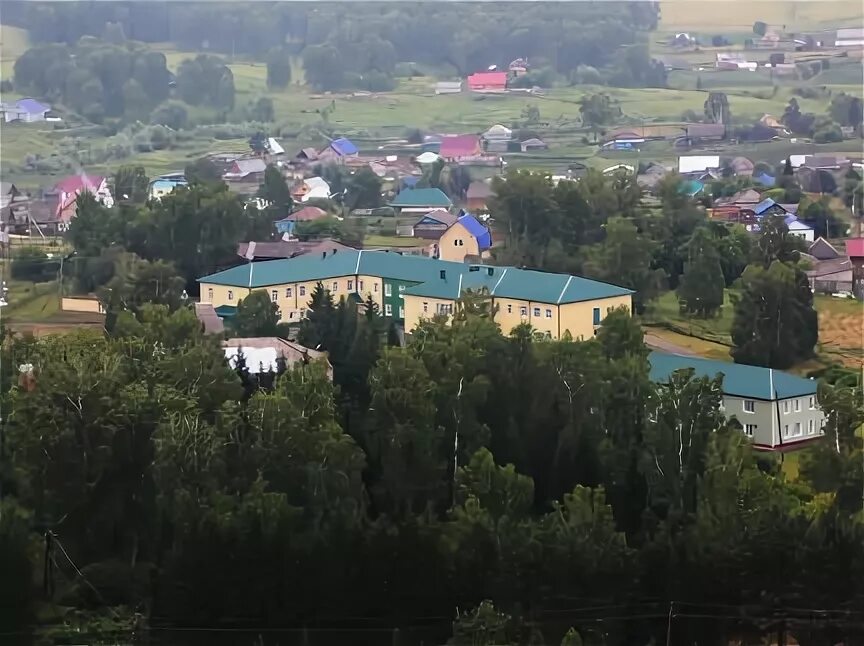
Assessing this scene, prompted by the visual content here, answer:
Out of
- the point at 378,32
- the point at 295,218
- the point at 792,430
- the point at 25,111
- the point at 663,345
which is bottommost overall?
the point at 792,430

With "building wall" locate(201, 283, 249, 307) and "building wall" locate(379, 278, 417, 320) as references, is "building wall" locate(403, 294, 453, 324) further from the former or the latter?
"building wall" locate(201, 283, 249, 307)

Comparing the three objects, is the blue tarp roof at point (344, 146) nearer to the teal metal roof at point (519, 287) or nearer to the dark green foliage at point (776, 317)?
the teal metal roof at point (519, 287)

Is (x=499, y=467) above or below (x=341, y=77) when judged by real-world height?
below

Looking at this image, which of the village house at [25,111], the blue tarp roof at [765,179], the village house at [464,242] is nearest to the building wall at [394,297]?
the village house at [464,242]

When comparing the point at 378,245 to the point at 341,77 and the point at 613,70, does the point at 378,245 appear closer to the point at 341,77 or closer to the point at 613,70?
the point at 341,77

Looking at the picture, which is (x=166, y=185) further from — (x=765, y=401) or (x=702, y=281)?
(x=765, y=401)

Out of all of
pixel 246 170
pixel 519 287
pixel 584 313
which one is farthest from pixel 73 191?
pixel 584 313

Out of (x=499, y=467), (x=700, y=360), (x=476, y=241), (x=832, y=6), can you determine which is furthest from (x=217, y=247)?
(x=832, y=6)

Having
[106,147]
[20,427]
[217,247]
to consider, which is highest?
[106,147]
